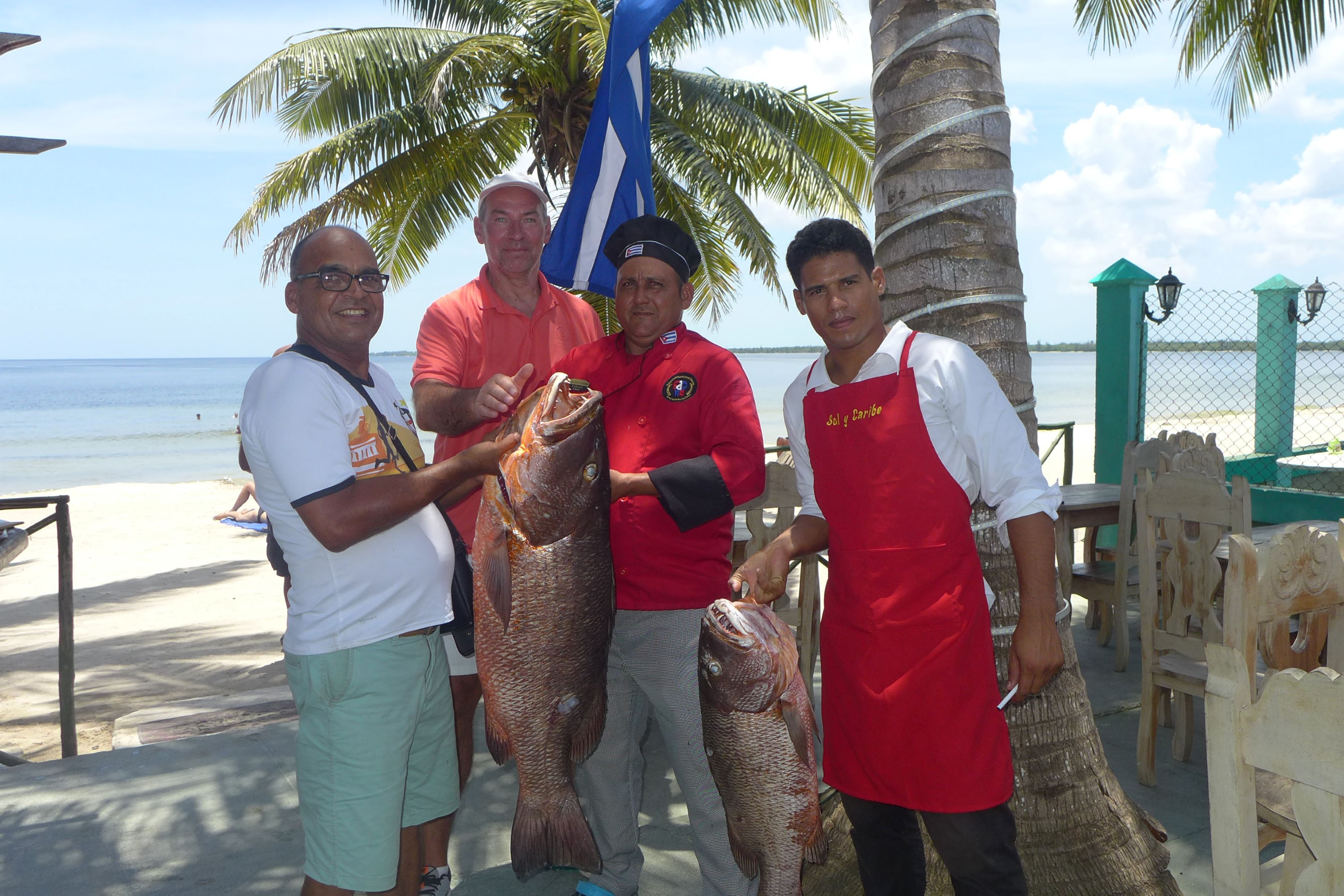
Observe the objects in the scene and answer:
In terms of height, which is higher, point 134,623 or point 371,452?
point 371,452

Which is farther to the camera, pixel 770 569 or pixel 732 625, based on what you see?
pixel 770 569

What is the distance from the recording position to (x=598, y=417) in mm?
2430

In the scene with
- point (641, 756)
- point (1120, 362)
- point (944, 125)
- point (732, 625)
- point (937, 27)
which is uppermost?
point (937, 27)

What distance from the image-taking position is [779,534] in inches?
203

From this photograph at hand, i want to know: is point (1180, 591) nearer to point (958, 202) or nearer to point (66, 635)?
point (958, 202)

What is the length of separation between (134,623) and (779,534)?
8.79 metres

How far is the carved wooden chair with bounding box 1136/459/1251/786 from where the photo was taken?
4.63 m

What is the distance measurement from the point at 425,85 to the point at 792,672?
11.3 meters

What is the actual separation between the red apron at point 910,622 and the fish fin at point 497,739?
0.93 m

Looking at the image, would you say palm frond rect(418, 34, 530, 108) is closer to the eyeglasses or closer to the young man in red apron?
the eyeglasses

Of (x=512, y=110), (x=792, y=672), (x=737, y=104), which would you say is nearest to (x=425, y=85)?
(x=512, y=110)

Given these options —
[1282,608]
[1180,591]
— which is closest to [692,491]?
[1282,608]

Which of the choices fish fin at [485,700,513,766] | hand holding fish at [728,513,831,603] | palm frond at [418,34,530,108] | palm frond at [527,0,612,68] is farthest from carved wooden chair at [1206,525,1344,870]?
palm frond at [418,34,530,108]

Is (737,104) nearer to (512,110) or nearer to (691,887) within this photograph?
(512,110)
